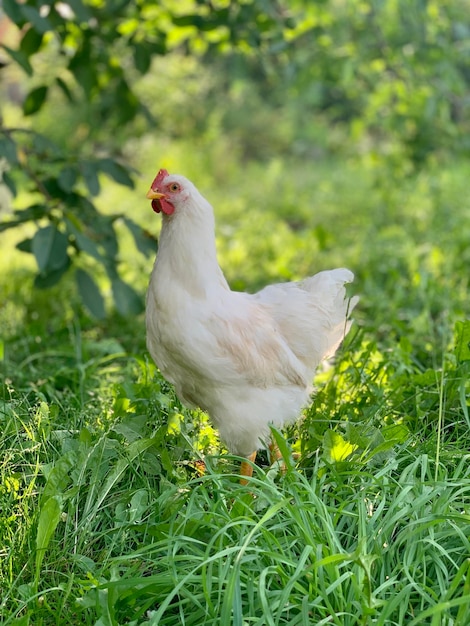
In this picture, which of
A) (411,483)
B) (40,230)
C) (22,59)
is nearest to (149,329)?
(411,483)

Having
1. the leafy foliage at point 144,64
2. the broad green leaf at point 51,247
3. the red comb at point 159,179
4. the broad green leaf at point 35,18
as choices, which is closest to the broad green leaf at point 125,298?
the leafy foliage at point 144,64

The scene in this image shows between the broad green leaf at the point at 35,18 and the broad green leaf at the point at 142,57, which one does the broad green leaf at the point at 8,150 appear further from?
the broad green leaf at the point at 142,57

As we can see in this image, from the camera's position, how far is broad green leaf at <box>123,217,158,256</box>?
3830 mm

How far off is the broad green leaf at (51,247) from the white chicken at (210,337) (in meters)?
1.31

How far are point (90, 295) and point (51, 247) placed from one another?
0.31 m

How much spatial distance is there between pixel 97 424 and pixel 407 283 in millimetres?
2789

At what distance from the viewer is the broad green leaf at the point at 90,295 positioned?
12.5ft

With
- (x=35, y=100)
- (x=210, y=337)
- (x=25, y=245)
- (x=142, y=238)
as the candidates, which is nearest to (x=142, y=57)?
(x=35, y=100)

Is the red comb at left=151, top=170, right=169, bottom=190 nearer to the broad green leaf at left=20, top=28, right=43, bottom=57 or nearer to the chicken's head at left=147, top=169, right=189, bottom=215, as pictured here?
the chicken's head at left=147, top=169, right=189, bottom=215

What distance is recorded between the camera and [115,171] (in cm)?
387

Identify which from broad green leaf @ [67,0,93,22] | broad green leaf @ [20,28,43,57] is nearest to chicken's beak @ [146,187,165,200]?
broad green leaf @ [67,0,93,22]

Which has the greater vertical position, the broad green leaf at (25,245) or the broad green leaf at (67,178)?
the broad green leaf at (67,178)

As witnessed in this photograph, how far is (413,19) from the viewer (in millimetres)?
4953

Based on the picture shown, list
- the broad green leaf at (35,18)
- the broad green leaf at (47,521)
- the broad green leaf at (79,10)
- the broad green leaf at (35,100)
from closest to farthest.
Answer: the broad green leaf at (47,521), the broad green leaf at (35,18), the broad green leaf at (79,10), the broad green leaf at (35,100)
